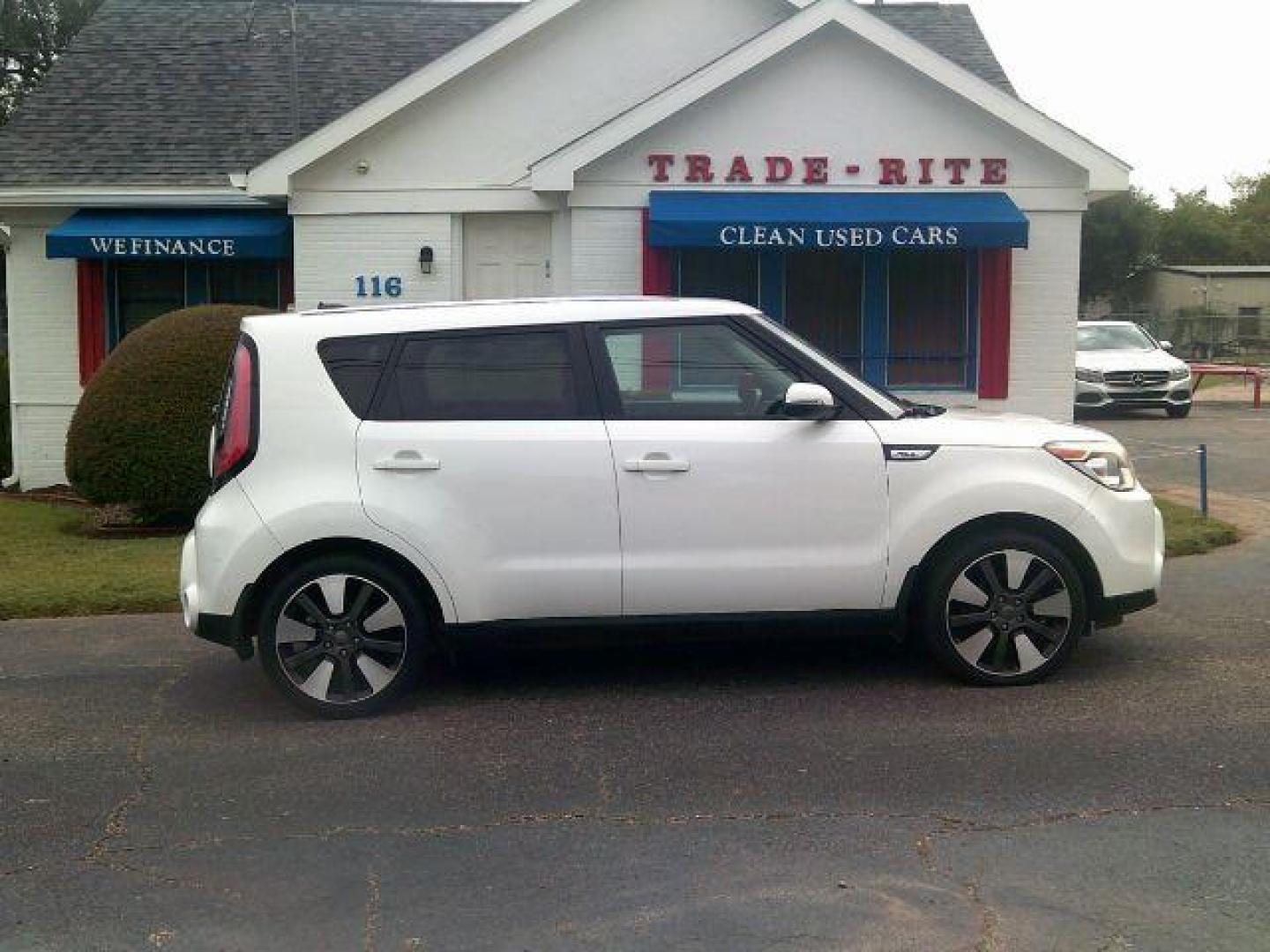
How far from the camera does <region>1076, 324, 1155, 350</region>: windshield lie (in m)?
23.6

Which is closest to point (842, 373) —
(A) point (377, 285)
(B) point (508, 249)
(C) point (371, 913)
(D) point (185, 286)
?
(C) point (371, 913)

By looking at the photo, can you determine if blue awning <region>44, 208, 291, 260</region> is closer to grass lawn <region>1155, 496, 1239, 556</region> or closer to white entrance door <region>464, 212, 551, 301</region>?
white entrance door <region>464, 212, 551, 301</region>

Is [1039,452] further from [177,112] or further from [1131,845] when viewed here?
[177,112]

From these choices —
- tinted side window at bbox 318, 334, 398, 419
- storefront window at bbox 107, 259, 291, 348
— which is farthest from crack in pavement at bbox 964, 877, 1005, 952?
Answer: storefront window at bbox 107, 259, 291, 348

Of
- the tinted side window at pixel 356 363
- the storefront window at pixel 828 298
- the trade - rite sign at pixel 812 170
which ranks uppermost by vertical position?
the trade - rite sign at pixel 812 170

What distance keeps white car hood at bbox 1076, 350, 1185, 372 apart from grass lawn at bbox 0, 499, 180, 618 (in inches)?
622

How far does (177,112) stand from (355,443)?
11.3 meters

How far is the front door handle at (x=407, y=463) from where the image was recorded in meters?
5.88

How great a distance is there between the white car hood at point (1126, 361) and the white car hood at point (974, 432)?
16.7m

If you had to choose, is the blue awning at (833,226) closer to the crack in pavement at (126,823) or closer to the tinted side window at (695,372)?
the tinted side window at (695,372)

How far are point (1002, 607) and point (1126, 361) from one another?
1772 cm

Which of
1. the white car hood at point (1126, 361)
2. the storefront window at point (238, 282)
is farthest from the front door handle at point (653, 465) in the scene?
the white car hood at point (1126, 361)

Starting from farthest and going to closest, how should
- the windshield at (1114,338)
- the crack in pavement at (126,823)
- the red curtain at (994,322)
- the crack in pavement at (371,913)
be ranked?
the windshield at (1114,338) → the red curtain at (994,322) → the crack in pavement at (126,823) → the crack in pavement at (371,913)

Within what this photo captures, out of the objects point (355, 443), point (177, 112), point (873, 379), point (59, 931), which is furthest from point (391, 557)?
point (177, 112)
